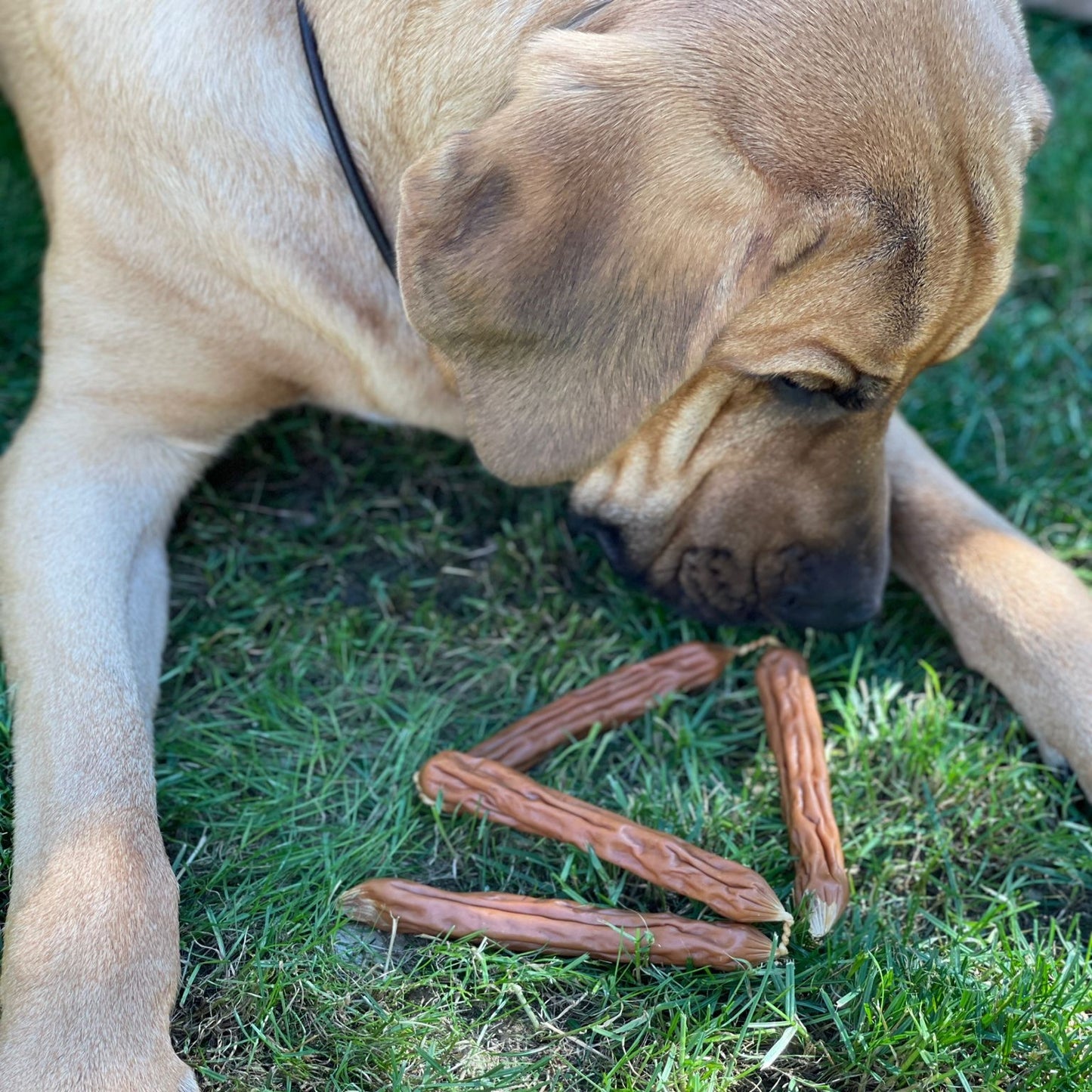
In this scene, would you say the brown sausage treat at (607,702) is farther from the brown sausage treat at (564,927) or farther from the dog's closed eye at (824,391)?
the dog's closed eye at (824,391)

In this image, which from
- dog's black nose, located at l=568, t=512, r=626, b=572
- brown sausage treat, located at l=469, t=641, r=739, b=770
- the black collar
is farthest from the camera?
dog's black nose, located at l=568, t=512, r=626, b=572

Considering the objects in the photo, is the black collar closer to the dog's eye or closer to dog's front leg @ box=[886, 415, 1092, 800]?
the dog's eye

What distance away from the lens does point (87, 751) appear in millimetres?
2328

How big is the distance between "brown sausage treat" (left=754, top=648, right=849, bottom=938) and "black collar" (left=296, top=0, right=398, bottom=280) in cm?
122

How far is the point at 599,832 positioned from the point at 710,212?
1.18 metres

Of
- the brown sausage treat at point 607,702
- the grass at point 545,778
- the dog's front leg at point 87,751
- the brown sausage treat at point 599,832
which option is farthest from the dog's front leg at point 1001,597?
the dog's front leg at point 87,751

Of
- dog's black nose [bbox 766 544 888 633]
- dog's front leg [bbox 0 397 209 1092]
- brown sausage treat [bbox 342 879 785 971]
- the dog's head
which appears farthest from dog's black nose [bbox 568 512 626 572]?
dog's front leg [bbox 0 397 209 1092]

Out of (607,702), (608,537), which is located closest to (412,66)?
(608,537)

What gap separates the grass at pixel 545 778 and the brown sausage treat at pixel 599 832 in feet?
0.24

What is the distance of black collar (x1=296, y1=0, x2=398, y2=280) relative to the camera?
2.48 metres

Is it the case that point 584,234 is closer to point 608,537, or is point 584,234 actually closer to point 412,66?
point 412,66

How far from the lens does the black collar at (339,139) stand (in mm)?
2477

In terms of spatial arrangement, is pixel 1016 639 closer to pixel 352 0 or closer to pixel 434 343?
pixel 434 343

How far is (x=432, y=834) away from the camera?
8.38ft
